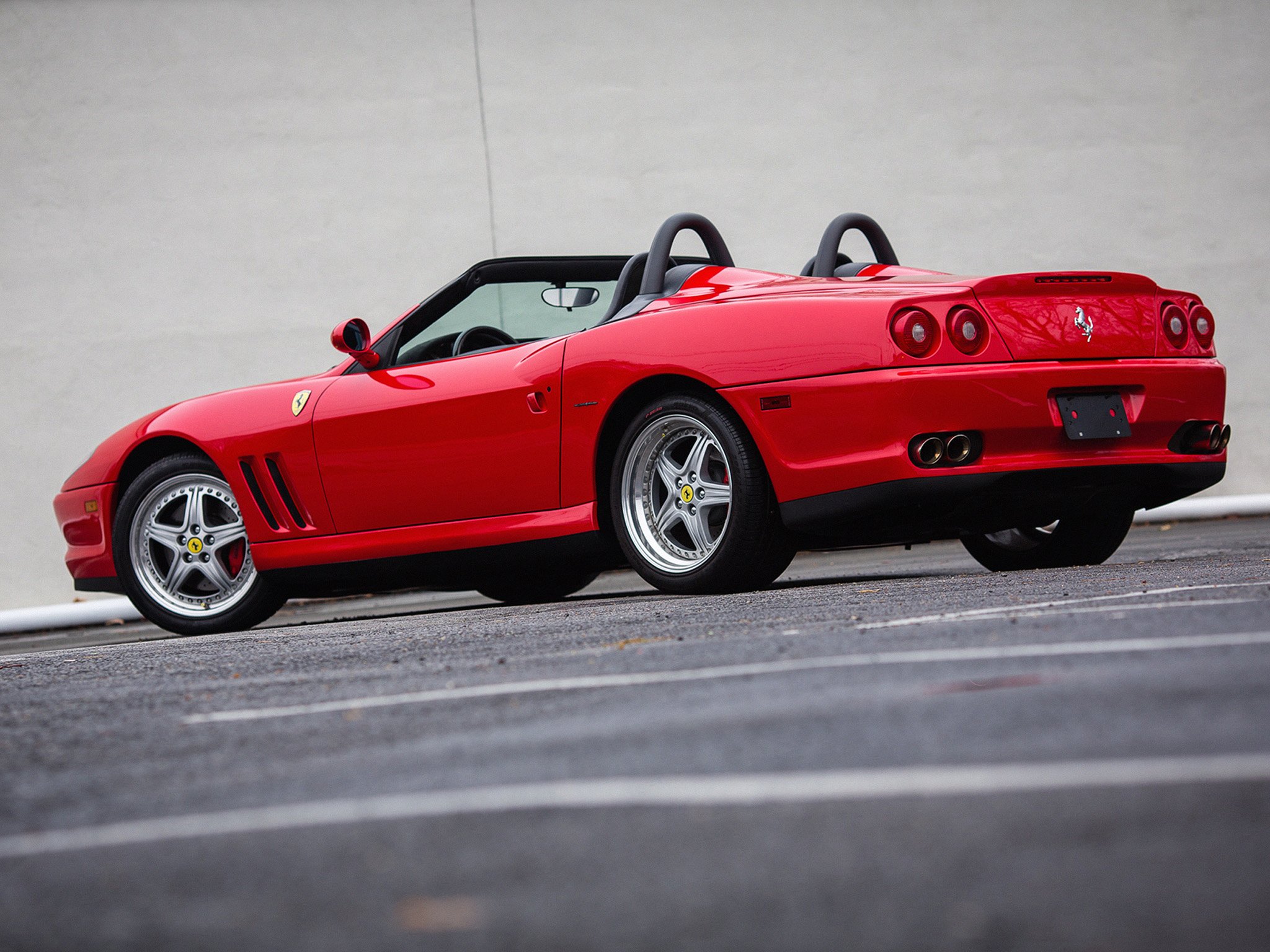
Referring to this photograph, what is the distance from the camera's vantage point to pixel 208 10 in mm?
11555

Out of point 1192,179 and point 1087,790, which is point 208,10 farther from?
point 1087,790

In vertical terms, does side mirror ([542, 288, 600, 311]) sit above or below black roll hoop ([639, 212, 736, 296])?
below

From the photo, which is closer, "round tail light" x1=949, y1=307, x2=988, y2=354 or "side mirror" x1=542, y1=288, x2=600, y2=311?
"round tail light" x1=949, y1=307, x2=988, y2=354

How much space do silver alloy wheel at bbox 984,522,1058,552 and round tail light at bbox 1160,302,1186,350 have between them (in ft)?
3.94

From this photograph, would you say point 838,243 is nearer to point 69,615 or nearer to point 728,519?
point 728,519

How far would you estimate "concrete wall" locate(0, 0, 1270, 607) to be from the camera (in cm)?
1137

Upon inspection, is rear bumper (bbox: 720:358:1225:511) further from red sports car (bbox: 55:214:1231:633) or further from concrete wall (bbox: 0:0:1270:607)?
concrete wall (bbox: 0:0:1270:607)

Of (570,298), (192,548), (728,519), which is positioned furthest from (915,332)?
(192,548)

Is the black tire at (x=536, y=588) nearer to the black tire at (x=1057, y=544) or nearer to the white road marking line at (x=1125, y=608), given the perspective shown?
the black tire at (x=1057, y=544)

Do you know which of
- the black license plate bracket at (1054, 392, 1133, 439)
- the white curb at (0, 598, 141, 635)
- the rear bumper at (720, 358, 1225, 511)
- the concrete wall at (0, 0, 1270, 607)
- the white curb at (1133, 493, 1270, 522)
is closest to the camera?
the rear bumper at (720, 358, 1225, 511)

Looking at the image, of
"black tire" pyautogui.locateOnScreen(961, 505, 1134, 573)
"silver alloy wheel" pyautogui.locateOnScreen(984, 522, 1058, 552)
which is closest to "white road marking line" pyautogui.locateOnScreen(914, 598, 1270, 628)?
"black tire" pyautogui.locateOnScreen(961, 505, 1134, 573)

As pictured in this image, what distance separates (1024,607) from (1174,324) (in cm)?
180

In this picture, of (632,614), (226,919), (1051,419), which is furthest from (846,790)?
(1051,419)

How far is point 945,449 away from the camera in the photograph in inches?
181
